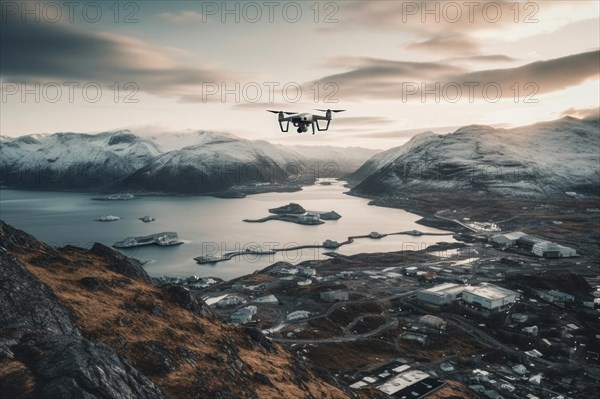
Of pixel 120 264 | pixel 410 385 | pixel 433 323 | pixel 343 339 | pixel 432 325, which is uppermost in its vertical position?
pixel 120 264

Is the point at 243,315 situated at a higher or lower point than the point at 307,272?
higher

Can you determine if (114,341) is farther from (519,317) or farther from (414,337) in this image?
(519,317)

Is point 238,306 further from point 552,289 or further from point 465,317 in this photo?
point 552,289

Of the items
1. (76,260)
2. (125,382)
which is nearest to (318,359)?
(76,260)

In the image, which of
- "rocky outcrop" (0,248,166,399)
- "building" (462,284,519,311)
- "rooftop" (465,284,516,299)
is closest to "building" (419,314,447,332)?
"building" (462,284,519,311)

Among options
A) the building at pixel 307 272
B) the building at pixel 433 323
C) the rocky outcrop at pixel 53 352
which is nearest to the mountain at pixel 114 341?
the rocky outcrop at pixel 53 352

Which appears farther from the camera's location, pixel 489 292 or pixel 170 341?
pixel 489 292

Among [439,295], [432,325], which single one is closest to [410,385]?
[432,325]
